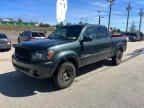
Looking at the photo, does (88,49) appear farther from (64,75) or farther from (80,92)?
(80,92)

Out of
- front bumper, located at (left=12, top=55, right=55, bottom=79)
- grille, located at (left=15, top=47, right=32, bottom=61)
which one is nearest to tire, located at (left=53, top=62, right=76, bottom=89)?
front bumper, located at (left=12, top=55, right=55, bottom=79)

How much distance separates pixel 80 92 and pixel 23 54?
2012mm

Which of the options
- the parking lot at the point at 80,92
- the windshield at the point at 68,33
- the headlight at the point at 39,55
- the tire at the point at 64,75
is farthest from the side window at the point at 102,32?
the headlight at the point at 39,55

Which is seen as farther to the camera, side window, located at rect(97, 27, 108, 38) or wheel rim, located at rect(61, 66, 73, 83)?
side window, located at rect(97, 27, 108, 38)

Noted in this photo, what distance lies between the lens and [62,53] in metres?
6.34

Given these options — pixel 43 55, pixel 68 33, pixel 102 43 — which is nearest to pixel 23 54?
pixel 43 55

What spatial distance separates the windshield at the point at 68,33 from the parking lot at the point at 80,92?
4.97 ft

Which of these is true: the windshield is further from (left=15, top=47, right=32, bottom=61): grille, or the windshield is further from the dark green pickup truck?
(left=15, top=47, right=32, bottom=61): grille

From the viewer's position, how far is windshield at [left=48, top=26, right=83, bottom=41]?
736 cm

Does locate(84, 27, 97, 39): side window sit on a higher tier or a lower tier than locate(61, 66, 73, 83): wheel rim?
higher

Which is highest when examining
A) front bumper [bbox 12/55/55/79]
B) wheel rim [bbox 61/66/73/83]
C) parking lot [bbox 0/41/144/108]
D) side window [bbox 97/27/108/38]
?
side window [bbox 97/27/108/38]

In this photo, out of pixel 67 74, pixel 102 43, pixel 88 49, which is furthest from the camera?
pixel 102 43

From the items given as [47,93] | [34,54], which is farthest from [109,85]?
[34,54]

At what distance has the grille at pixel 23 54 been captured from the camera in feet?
20.5
